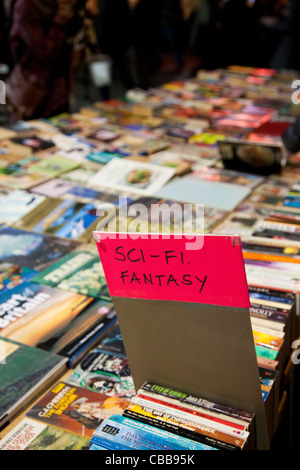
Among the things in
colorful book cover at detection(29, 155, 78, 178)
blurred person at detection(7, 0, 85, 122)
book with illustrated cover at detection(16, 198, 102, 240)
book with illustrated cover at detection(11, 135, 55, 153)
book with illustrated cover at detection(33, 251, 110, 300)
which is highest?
blurred person at detection(7, 0, 85, 122)

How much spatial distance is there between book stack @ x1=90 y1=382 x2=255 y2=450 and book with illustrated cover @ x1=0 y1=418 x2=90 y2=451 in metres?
0.15

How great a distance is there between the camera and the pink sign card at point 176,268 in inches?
33.9

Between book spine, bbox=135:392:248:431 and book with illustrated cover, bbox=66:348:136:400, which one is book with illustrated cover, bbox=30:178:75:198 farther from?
book spine, bbox=135:392:248:431

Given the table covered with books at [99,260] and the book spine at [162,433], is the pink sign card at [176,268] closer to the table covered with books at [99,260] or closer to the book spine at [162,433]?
the table covered with books at [99,260]

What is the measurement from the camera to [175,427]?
3.01 feet

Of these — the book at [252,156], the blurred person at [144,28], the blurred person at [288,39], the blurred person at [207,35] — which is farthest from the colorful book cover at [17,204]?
the blurred person at [288,39]

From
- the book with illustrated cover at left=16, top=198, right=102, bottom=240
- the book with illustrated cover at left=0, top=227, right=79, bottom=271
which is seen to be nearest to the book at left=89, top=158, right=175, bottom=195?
the book with illustrated cover at left=16, top=198, right=102, bottom=240

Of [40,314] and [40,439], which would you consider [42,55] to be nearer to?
[40,314]

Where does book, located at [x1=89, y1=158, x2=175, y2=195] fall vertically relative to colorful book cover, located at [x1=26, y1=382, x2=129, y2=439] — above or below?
above

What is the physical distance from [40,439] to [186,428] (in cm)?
34

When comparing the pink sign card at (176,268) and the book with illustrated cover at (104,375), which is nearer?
the pink sign card at (176,268)

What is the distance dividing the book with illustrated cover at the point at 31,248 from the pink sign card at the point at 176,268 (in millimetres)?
804

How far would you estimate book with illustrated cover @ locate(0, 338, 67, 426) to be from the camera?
1.13 meters
